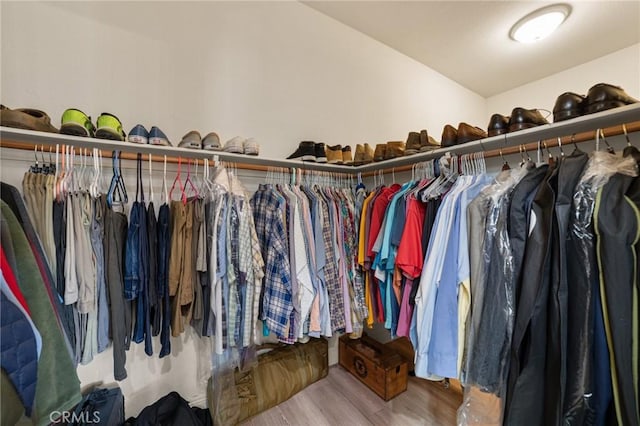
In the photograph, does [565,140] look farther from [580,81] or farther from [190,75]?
[580,81]

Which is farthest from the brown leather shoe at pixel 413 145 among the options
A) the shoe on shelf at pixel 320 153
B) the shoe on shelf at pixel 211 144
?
the shoe on shelf at pixel 211 144

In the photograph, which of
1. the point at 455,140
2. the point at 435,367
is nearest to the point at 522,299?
the point at 435,367

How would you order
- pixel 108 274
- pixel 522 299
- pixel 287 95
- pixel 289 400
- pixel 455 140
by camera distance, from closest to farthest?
pixel 522 299 → pixel 108 274 → pixel 455 140 → pixel 289 400 → pixel 287 95

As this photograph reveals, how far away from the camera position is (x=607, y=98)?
0.83m

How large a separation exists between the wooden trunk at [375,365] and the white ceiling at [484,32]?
8.62 ft

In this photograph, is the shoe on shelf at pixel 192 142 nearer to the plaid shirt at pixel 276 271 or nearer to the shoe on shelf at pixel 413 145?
the plaid shirt at pixel 276 271

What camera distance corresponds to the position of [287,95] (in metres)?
1.78

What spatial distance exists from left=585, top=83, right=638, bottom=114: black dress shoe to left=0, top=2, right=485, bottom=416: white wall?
1.46 meters

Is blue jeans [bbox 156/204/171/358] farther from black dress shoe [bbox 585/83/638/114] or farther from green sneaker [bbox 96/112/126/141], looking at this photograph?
black dress shoe [bbox 585/83/638/114]

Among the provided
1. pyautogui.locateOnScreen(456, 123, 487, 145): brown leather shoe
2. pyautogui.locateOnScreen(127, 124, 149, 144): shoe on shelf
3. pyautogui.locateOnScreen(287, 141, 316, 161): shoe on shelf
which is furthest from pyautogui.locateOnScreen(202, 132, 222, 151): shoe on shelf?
pyautogui.locateOnScreen(456, 123, 487, 145): brown leather shoe

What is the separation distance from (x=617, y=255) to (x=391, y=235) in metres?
0.73

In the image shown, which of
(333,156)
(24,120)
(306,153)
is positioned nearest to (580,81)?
(333,156)

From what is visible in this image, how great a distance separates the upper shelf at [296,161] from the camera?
0.85 meters

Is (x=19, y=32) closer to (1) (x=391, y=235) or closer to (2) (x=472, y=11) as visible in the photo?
(1) (x=391, y=235)
